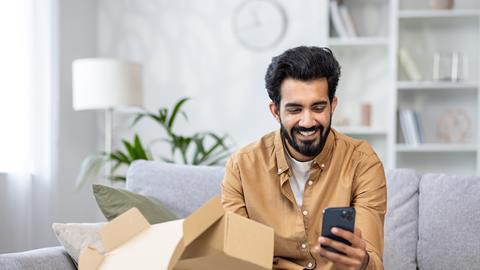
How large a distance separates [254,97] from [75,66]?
1180 mm

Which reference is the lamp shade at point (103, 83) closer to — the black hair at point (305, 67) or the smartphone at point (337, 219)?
the black hair at point (305, 67)

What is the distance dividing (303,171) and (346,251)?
485 millimetres

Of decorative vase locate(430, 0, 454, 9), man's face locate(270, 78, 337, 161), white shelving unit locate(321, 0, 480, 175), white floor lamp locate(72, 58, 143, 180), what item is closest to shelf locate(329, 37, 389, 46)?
→ white shelving unit locate(321, 0, 480, 175)

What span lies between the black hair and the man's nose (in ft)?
0.30

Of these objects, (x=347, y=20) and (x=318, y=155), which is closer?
(x=318, y=155)

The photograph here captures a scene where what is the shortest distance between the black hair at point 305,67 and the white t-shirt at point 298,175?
0.61 feet

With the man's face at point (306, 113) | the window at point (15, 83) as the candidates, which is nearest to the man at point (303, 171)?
the man's face at point (306, 113)

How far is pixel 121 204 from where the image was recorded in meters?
2.25

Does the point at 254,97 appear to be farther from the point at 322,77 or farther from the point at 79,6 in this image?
the point at 322,77

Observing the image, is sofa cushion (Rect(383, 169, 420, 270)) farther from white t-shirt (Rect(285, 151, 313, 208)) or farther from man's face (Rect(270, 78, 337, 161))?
man's face (Rect(270, 78, 337, 161))

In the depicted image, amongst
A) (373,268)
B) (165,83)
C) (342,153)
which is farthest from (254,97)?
(373,268)

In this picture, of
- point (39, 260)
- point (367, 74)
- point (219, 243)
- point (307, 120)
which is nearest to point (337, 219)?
point (219, 243)

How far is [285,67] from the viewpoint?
1843 mm

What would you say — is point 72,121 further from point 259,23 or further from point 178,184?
point 178,184
